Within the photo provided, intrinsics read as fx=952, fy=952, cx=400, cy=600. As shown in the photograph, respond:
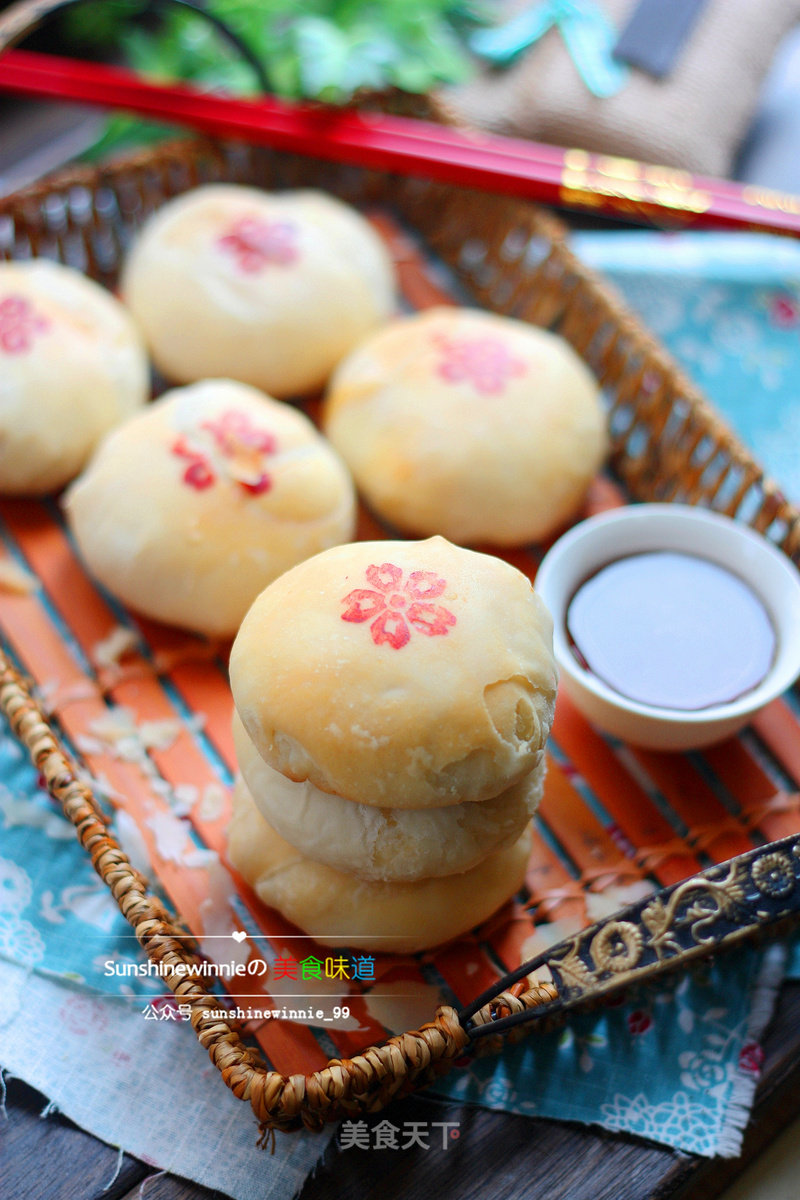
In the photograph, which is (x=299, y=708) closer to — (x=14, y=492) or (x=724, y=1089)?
(x=724, y=1089)

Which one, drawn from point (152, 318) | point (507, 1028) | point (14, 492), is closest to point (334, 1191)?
point (507, 1028)

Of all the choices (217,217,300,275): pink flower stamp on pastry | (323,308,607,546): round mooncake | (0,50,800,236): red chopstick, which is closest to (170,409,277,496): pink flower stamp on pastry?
(323,308,607,546): round mooncake

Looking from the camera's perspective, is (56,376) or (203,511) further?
(56,376)

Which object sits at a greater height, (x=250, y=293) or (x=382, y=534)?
(x=250, y=293)

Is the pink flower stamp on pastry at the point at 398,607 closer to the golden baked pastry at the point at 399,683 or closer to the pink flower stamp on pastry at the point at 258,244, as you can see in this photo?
the golden baked pastry at the point at 399,683

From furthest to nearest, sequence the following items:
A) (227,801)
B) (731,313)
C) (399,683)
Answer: (731,313)
(227,801)
(399,683)

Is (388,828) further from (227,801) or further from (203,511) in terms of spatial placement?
(203,511)

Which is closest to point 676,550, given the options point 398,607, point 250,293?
point 398,607

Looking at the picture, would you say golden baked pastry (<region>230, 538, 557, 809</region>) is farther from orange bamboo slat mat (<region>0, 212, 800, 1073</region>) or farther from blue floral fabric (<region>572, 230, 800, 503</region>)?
blue floral fabric (<region>572, 230, 800, 503</region>)
